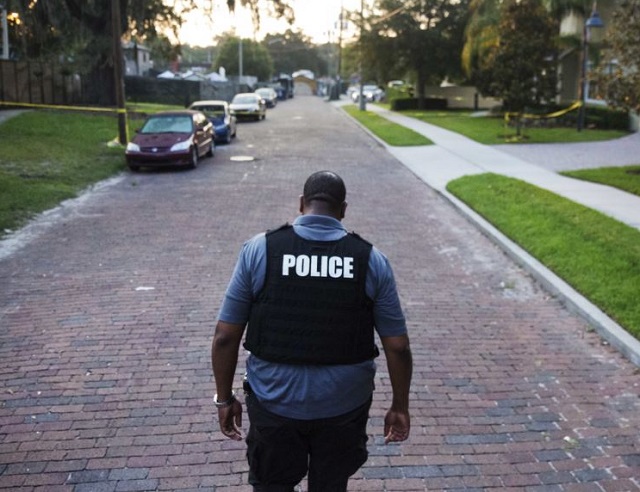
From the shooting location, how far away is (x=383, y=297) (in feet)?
9.21

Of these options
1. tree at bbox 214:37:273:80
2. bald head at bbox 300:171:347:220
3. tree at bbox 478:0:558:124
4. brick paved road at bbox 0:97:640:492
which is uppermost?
tree at bbox 214:37:273:80

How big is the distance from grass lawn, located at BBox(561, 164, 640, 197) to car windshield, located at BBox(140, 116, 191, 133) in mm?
9910

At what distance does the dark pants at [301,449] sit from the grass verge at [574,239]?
4.31 metres

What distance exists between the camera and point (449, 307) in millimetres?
7398

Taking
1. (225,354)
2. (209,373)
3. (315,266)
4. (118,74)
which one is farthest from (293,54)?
(315,266)

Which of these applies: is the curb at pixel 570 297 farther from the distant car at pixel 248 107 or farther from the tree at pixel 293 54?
the tree at pixel 293 54

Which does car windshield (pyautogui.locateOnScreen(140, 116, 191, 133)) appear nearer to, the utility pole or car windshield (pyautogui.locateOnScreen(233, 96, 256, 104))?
the utility pole

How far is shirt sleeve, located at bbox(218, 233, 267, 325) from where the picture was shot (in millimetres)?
2768

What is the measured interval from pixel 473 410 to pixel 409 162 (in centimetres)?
1525

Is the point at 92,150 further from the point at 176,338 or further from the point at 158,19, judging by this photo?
the point at 176,338

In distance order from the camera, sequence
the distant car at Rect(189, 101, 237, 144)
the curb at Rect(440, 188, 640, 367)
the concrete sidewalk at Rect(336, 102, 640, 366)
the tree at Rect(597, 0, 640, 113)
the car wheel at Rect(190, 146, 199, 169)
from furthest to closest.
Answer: the distant car at Rect(189, 101, 237, 144) < the car wheel at Rect(190, 146, 199, 169) < the tree at Rect(597, 0, 640, 113) < the concrete sidewalk at Rect(336, 102, 640, 366) < the curb at Rect(440, 188, 640, 367)

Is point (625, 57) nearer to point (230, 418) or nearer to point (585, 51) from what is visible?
point (585, 51)

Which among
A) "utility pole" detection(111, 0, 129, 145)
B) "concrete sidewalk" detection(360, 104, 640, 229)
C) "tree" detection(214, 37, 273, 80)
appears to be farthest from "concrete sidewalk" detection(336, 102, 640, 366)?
"tree" detection(214, 37, 273, 80)

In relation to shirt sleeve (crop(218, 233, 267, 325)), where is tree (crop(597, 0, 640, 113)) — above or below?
above
